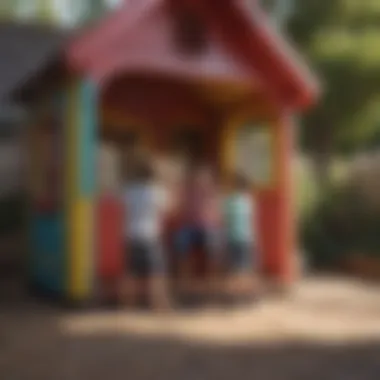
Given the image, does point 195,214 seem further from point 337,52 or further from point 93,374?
point 337,52

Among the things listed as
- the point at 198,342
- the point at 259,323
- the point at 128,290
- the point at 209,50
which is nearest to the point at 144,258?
the point at 128,290

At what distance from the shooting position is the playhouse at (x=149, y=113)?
10750 millimetres

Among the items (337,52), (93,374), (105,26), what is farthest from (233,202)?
(337,52)

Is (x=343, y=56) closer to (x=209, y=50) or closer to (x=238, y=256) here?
(x=209, y=50)

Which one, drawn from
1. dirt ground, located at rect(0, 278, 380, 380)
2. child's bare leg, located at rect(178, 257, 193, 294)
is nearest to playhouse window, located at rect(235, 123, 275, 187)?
child's bare leg, located at rect(178, 257, 193, 294)

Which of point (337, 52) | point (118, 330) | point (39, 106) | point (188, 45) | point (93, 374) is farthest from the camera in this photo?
point (337, 52)

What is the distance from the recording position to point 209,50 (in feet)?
38.4

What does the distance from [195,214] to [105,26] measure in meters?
2.77

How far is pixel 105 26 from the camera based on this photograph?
1070 centimetres

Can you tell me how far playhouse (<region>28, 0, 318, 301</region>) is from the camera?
1075 cm

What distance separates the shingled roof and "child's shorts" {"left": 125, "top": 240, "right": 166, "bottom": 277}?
280 inches

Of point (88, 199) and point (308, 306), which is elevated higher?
point (88, 199)

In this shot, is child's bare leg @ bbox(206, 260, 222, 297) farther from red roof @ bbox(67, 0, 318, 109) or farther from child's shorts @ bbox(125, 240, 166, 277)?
red roof @ bbox(67, 0, 318, 109)

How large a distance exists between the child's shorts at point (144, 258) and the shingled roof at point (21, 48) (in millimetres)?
7119
